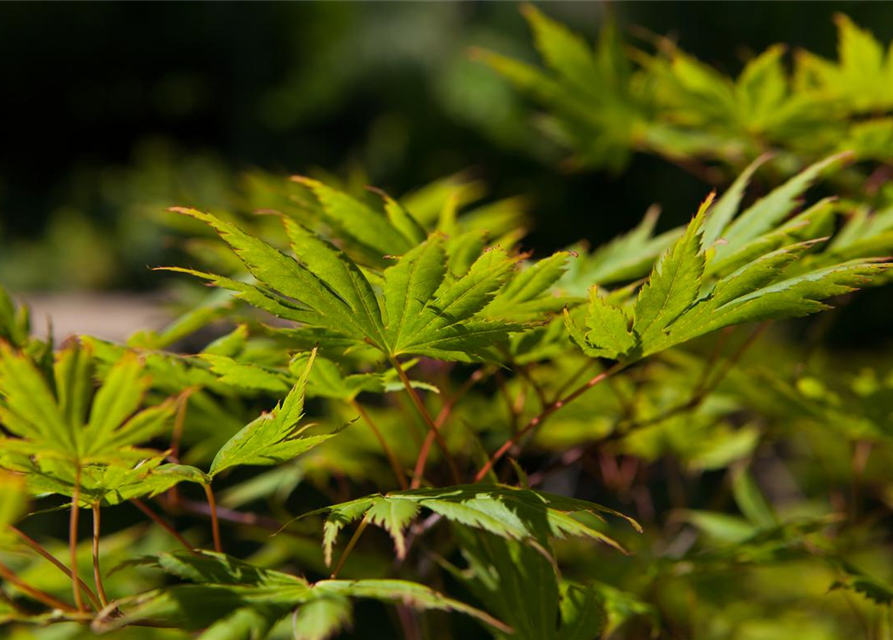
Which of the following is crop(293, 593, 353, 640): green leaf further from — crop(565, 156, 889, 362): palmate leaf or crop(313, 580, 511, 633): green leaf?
crop(565, 156, 889, 362): palmate leaf

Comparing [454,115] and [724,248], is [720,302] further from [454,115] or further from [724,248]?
[454,115]

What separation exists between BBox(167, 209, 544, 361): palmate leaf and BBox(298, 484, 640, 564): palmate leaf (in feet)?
0.27

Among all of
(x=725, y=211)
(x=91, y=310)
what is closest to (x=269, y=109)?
(x=91, y=310)

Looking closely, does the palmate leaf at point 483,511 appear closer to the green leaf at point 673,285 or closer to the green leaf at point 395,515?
the green leaf at point 395,515

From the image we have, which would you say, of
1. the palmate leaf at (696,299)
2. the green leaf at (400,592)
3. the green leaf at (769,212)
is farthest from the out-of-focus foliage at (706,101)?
the green leaf at (400,592)

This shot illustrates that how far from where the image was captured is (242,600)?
385 millimetres

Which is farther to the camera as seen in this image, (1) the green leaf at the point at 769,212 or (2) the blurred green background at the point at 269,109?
(2) the blurred green background at the point at 269,109

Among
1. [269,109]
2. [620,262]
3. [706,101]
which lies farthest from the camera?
[269,109]

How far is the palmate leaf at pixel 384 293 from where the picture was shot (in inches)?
16.5

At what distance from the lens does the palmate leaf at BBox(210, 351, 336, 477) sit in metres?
0.41

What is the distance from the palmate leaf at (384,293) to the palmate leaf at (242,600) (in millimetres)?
134

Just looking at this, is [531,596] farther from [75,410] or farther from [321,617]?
[75,410]

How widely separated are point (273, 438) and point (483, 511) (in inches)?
4.7

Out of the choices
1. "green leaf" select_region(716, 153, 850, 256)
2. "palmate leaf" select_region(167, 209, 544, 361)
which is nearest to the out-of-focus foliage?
"green leaf" select_region(716, 153, 850, 256)
